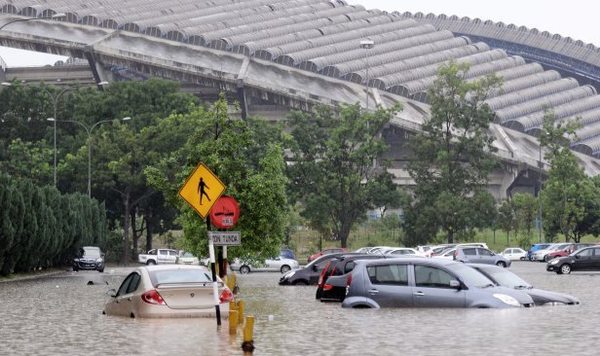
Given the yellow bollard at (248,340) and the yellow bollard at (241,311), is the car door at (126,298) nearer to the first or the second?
the yellow bollard at (241,311)

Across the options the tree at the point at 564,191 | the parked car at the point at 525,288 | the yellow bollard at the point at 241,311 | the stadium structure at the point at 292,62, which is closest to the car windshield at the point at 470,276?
the parked car at the point at 525,288

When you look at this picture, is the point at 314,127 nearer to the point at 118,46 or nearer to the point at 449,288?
the point at 118,46

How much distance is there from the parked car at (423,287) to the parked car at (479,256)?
39510mm

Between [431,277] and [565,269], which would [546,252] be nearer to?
[565,269]

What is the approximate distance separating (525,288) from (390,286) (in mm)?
4623

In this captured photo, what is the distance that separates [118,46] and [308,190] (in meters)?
39.9

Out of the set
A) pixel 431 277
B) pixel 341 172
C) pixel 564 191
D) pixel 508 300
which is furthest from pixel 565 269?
pixel 564 191

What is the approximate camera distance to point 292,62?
450ft

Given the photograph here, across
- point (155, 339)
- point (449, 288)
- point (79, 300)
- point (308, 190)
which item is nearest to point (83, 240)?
point (308, 190)

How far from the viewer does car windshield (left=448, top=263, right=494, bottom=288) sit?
28.7 m

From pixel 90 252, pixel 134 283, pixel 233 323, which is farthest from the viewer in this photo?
pixel 90 252

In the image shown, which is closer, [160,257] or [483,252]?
[483,252]

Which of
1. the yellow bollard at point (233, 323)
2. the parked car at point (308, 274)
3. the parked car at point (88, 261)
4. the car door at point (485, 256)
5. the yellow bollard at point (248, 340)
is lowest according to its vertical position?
the yellow bollard at point (248, 340)

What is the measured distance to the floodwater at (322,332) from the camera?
19.3 meters
